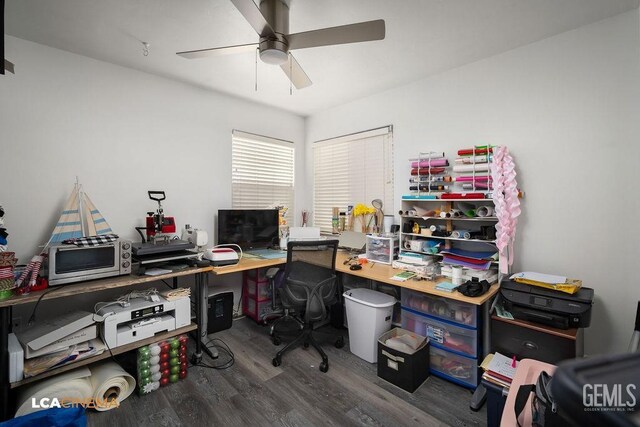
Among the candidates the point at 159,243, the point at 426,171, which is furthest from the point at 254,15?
the point at 426,171

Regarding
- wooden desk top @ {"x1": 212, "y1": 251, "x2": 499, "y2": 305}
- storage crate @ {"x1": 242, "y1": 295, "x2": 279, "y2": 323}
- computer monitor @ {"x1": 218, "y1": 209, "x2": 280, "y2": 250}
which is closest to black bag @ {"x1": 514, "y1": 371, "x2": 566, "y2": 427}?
wooden desk top @ {"x1": 212, "y1": 251, "x2": 499, "y2": 305}

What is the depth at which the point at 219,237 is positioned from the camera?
304 cm

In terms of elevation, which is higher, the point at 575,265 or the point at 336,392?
the point at 575,265

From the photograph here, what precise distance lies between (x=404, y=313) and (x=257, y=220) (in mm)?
1874

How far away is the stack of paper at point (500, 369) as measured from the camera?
1.57 m

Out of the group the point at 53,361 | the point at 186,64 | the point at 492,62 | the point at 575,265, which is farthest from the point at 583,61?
the point at 53,361

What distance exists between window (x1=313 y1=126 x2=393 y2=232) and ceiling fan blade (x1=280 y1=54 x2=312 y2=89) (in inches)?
52.8

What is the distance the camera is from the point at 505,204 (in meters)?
2.15

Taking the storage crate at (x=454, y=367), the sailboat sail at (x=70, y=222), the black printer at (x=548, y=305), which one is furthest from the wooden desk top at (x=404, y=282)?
the sailboat sail at (x=70, y=222)

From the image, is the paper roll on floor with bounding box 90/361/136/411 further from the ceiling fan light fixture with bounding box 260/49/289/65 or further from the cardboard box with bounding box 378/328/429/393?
the ceiling fan light fixture with bounding box 260/49/289/65

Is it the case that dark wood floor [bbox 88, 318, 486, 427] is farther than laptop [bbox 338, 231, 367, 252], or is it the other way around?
laptop [bbox 338, 231, 367, 252]

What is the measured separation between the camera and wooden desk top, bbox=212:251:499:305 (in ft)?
6.40

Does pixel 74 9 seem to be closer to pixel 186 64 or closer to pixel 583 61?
pixel 186 64

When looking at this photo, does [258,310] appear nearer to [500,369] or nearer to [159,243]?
[159,243]
